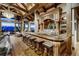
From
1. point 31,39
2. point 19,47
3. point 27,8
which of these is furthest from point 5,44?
point 27,8

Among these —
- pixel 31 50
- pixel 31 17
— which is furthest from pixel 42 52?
pixel 31 17

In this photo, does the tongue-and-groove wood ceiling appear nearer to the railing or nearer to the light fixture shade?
the light fixture shade

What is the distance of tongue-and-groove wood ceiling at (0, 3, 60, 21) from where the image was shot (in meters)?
2.07

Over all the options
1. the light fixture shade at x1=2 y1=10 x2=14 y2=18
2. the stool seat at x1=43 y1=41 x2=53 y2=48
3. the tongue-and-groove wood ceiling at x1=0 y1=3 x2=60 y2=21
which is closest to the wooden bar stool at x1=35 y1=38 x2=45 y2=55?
the stool seat at x1=43 y1=41 x2=53 y2=48

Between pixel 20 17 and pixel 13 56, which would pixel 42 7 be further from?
pixel 13 56

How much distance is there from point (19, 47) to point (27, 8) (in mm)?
468

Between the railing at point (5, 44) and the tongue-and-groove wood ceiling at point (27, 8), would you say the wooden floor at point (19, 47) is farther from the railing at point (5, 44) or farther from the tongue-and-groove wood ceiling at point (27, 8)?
the tongue-and-groove wood ceiling at point (27, 8)

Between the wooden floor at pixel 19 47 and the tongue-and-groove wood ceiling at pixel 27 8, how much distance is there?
0.93 ft

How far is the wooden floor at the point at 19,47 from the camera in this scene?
208 centimetres

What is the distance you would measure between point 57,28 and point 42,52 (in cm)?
33

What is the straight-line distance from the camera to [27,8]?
208cm

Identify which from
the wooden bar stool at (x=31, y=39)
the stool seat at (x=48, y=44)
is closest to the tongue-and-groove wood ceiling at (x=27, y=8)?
the wooden bar stool at (x=31, y=39)

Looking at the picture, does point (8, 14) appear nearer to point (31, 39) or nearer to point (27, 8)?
point (27, 8)

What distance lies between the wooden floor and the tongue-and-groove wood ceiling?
282 millimetres
